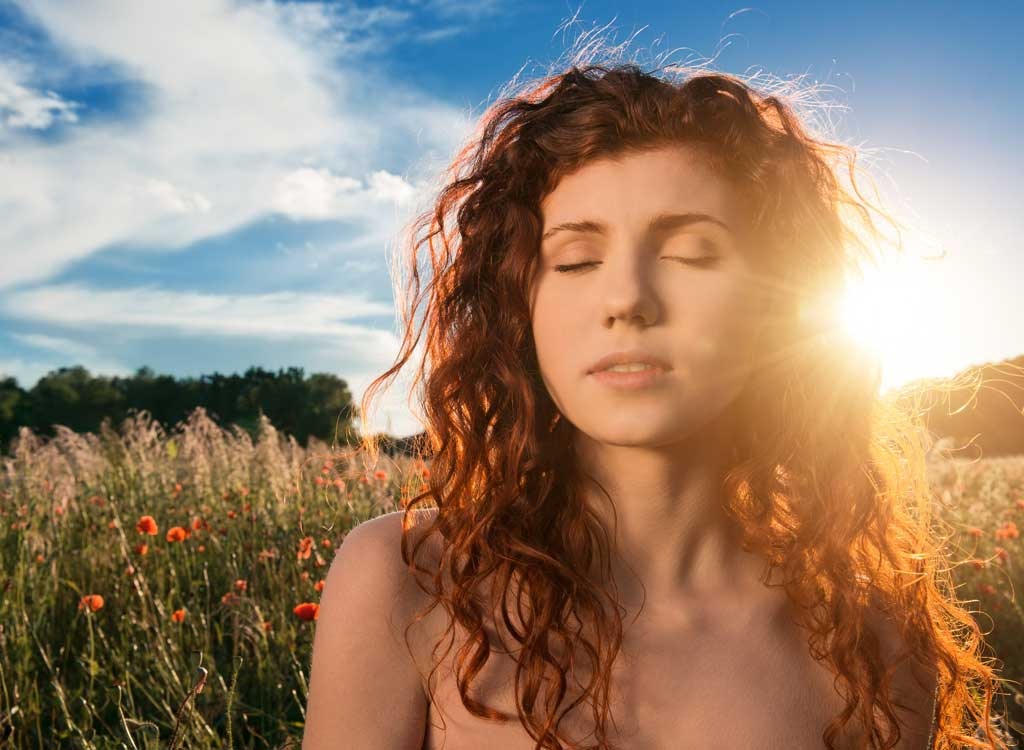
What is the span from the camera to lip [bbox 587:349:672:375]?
166 cm

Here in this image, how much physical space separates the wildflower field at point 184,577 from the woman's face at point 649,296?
604 millimetres

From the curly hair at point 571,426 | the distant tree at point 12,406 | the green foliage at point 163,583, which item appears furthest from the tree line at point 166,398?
the curly hair at point 571,426

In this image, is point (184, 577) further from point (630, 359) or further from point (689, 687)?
point (630, 359)

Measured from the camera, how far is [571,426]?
6.58 feet

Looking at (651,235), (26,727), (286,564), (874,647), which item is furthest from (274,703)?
(651,235)

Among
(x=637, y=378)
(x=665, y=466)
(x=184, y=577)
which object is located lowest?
(x=184, y=577)

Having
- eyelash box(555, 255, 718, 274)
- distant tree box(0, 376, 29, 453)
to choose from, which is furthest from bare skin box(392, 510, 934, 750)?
distant tree box(0, 376, 29, 453)

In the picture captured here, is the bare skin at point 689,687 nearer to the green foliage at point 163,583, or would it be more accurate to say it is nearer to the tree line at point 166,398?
the green foliage at point 163,583

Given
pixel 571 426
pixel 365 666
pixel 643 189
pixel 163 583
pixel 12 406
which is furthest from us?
pixel 12 406

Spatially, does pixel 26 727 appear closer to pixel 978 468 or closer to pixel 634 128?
pixel 634 128

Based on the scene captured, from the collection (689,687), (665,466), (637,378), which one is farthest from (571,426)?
(689,687)

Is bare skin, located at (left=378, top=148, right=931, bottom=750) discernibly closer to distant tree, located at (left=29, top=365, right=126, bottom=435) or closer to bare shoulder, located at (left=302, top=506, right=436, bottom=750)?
bare shoulder, located at (left=302, top=506, right=436, bottom=750)

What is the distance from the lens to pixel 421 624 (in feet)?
5.69

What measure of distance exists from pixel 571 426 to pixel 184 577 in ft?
11.1
